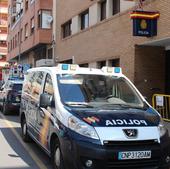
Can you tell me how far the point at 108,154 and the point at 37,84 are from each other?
3.65 meters

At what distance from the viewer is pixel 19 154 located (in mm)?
9320

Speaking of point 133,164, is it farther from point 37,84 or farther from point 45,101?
point 37,84

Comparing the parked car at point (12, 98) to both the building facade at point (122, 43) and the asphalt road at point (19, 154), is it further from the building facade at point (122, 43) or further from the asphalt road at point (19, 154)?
the asphalt road at point (19, 154)

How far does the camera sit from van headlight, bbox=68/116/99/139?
6617 millimetres

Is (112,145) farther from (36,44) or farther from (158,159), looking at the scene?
(36,44)

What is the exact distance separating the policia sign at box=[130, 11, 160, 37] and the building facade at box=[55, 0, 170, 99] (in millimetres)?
184

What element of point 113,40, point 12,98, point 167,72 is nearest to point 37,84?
point 167,72

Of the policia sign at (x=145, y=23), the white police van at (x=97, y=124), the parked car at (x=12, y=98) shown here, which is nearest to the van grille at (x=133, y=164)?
the white police van at (x=97, y=124)

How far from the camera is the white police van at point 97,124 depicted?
6.56 meters

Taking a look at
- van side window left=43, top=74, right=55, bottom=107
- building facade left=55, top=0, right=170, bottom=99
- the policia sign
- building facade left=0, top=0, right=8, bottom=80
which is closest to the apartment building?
building facade left=55, top=0, right=170, bottom=99

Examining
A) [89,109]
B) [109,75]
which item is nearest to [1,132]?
[109,75]

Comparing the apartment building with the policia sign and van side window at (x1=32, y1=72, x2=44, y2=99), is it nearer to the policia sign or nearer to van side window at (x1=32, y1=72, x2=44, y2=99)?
the policia sign

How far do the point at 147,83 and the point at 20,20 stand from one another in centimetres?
3222

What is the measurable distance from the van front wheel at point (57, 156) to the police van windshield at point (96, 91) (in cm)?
76
